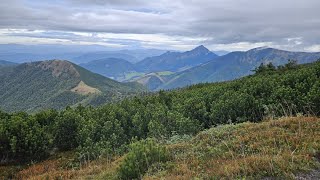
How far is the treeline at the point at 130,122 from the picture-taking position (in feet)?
57.0

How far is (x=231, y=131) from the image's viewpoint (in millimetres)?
12195

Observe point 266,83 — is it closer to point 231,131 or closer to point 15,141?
point 231,131

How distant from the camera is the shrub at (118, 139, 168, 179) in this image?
9.23 meters

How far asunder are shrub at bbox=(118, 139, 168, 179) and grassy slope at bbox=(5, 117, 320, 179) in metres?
0.33

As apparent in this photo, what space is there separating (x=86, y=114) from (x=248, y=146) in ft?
56.2

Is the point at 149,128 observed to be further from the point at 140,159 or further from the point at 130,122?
the point at 140,159

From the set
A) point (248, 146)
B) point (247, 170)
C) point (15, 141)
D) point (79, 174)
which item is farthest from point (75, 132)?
point (247, 170)

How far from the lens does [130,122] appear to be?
75.8ft

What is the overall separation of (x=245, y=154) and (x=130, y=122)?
48.0 ft

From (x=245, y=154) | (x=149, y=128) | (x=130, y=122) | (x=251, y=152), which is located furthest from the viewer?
(x=130, y=122)

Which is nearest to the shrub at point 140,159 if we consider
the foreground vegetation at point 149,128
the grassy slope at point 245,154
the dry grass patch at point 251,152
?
the foreground vegetation at point 149,128

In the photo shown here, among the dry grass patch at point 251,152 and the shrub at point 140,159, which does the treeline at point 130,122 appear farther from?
the shrub at point 140,159

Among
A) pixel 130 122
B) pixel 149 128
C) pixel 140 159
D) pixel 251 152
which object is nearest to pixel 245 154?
pixel 251 152

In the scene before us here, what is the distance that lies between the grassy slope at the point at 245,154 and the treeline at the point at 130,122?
3.80 m
